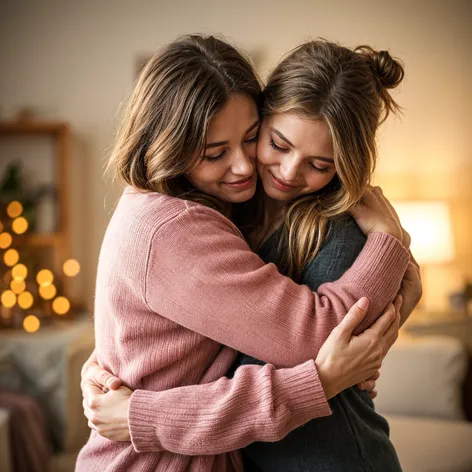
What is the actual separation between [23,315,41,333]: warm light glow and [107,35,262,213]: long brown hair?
2.36m

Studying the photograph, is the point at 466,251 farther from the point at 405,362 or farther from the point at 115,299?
the point at 115,299

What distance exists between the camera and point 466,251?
3881 millimetres

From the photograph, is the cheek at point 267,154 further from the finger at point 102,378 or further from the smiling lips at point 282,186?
the finger at point 102,378

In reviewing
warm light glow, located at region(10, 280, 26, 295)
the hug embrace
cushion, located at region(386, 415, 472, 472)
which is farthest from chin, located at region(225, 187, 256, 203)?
warm light glow, located at region(10, 280, 26, 295)

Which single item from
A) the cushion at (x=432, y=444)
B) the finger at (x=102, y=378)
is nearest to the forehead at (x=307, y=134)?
the finger at (x=102, y=378)

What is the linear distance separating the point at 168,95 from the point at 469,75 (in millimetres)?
3076

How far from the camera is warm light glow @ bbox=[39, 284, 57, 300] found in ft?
11.8

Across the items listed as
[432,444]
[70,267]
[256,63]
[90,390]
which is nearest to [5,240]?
[70,267]

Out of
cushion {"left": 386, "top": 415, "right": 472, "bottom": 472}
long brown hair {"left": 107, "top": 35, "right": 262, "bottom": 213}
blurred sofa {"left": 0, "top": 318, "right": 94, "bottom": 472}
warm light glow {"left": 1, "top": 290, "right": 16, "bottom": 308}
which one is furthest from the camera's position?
warm light glow {"left": 1, "top": 290, "right": 16, "bottom": 308}

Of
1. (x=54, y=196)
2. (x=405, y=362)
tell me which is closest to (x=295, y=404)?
(x=405, y=362)

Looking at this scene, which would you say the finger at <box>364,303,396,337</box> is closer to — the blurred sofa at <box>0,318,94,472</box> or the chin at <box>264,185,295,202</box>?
the chin at <box>264,185,295,202</box>

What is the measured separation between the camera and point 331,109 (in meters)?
1.23

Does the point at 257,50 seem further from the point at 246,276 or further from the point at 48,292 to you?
the point at 246,276

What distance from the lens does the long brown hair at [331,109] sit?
124cm
